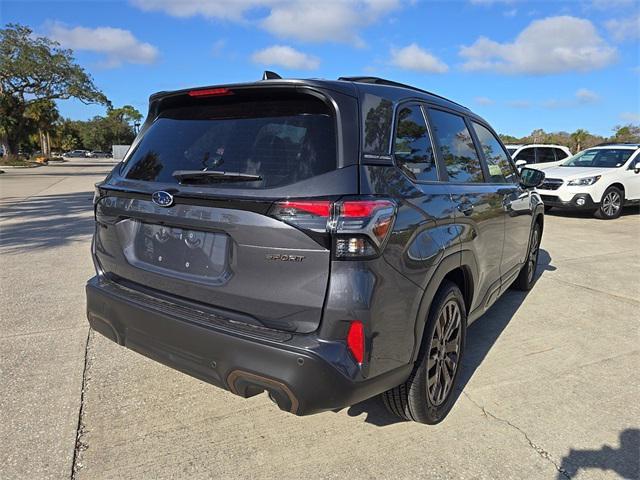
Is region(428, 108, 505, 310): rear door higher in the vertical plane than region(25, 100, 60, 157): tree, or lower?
lower

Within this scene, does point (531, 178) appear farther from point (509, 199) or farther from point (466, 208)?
point (466, 208)

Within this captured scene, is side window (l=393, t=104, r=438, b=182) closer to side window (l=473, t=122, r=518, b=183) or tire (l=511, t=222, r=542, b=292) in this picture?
side window (l=473, t=122, r=518, b=183)

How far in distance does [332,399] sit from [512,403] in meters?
1.60

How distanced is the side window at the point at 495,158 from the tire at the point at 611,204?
825cm

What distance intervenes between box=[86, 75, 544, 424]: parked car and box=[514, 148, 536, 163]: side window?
14042 millimetres

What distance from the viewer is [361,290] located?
195cm

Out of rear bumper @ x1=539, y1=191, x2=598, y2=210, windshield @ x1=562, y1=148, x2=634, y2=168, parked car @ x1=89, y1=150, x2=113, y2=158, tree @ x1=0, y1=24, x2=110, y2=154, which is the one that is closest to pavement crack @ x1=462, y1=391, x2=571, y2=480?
rear bumper @ x1=539, y1=191, x2=598, y2=210

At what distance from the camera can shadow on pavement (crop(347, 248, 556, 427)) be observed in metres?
2.82

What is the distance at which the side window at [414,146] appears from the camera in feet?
7.86

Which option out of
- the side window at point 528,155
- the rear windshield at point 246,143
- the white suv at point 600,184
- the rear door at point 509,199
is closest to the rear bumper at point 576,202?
the white suv at point 600,184

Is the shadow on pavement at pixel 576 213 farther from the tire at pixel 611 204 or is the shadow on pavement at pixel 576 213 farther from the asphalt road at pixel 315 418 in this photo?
the asphalt road at pixel 315 418

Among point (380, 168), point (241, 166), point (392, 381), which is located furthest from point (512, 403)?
point (241, 166)

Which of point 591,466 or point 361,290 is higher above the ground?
point 361,290

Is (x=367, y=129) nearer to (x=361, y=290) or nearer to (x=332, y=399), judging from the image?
(x=361, y=290)
